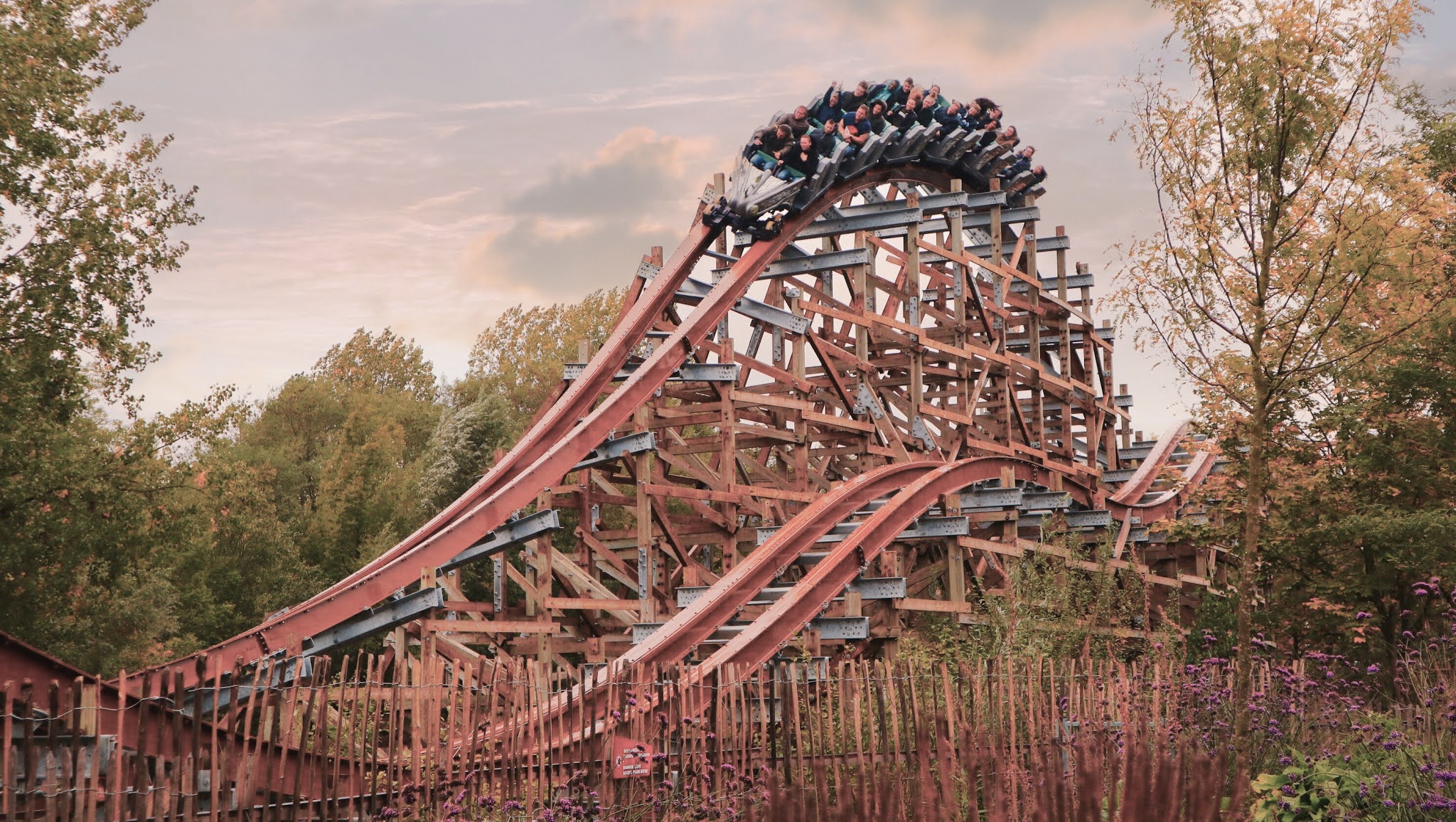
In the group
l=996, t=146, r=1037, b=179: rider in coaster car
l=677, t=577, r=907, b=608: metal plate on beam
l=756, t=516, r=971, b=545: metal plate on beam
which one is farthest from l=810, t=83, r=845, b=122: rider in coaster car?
l=677, t=577, r=907, b=608: metal plate on beam

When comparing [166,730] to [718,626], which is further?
[718,626]

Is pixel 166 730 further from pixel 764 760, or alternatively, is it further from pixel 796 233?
pixel 796 233

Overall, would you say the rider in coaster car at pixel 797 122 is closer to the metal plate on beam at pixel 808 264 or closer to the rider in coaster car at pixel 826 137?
the rider in coaster car at pixel 826 137

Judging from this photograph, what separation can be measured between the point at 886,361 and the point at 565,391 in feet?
15.7

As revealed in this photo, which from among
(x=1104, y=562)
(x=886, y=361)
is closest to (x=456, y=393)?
(x=886, y=361)

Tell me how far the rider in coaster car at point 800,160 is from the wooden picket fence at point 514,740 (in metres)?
8.01

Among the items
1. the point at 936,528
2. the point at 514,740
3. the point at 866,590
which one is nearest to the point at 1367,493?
the point at 936,528

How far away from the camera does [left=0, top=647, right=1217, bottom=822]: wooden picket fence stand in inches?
263

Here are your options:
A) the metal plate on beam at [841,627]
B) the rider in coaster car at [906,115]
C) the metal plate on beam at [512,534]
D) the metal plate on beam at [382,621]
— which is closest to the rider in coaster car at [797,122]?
the rider in coaster car at [906,115]

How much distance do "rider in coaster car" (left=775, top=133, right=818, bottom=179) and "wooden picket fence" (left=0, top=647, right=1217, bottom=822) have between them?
8008 millimetres

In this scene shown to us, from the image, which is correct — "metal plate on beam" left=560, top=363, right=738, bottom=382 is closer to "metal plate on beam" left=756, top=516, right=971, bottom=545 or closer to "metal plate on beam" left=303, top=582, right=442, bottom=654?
"metal plate on beam" left=756, top=516, right=971, bottom=545

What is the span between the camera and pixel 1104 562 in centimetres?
1488

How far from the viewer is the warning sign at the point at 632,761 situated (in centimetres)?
887

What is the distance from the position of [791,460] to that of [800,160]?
12.7ft
